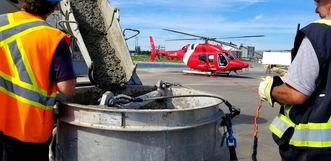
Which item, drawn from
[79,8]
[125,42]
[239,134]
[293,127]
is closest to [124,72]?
[125,42]

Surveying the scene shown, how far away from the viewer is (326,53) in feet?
5.46

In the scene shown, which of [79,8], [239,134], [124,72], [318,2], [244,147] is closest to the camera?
[318,2]

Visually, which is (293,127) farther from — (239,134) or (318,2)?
(239,134)

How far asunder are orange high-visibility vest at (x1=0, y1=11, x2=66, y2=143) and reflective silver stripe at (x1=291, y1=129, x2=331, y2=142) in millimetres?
1547

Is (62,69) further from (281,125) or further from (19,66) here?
(281,125)

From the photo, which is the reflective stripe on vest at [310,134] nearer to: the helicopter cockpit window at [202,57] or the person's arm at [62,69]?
the person's arm at [62,69]

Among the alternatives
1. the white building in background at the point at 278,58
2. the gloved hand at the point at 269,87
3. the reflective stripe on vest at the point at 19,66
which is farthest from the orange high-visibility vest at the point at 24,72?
the white building in background at the point at 278,58

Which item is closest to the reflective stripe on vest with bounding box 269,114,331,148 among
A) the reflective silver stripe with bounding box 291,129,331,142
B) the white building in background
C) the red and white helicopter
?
the reflective silver stripe with bounding box 291,129,331,142

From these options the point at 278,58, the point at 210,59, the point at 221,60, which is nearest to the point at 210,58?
the point at 210,59

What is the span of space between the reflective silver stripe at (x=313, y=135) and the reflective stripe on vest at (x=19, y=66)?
1575mm

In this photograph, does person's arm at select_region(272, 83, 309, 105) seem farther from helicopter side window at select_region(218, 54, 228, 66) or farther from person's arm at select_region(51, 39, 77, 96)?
helicopter side window at select_region(218, 54, 228, 66)

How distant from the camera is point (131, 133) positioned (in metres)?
2.01

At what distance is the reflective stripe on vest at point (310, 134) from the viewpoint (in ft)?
5.70

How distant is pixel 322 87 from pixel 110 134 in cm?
131
